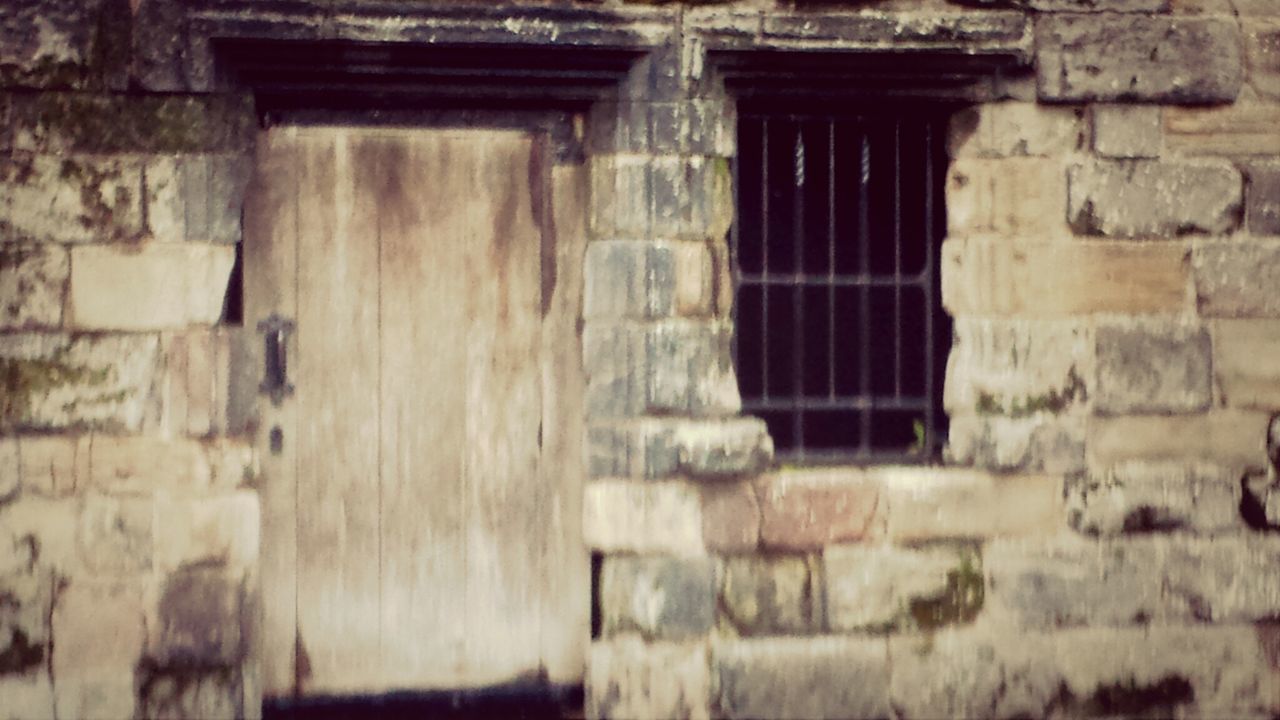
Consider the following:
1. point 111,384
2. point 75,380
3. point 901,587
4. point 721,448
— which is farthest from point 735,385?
point 75,380

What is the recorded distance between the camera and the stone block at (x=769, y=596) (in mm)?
3254

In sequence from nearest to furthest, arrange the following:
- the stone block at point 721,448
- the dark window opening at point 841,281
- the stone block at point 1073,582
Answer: the stone block at point 721,448 < the stone block at point 1073,582 < the dark window opening at point 841,281

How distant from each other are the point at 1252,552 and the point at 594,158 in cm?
257

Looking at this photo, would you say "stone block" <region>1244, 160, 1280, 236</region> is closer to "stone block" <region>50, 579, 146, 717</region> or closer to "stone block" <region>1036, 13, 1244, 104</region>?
"stone block" <region>1036, 13, 1244, 104</region>

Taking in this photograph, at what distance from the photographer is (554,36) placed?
315 centimetres

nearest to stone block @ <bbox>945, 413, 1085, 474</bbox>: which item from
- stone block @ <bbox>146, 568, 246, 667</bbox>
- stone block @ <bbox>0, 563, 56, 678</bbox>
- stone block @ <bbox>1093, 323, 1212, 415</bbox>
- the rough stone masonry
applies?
the rough stone masonry

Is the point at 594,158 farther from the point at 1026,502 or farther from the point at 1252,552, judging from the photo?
the point at 1252,552

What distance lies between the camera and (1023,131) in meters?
3.35

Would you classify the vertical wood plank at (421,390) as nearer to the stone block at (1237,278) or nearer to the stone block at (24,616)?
the stone block at (24,616)

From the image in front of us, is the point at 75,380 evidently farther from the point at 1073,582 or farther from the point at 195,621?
the point at 1073,582

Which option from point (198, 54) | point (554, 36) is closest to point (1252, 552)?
point (554, 36)

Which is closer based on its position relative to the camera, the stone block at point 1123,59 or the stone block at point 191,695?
the stone block at point 191,695

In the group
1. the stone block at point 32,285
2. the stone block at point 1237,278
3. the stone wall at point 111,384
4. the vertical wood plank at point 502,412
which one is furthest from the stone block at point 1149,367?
the stone block at point 32,285

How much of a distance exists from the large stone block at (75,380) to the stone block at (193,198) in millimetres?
349
